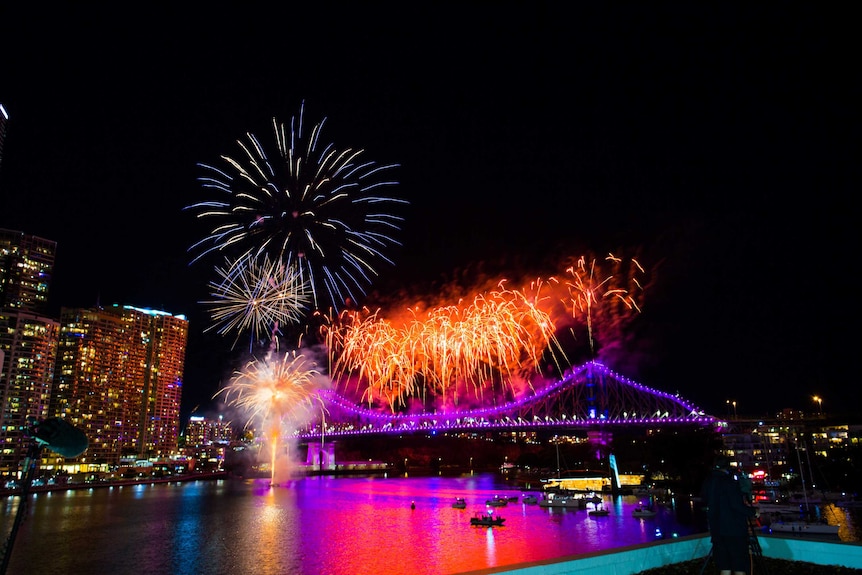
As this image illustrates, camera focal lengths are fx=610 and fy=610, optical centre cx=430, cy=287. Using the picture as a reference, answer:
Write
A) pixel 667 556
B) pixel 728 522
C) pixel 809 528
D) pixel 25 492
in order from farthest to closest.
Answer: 1. pixel 809 528
2. pixel 667 556
3. pixel 728 522
4. pixel 25 492

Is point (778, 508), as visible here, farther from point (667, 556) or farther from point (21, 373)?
point (21, 373)

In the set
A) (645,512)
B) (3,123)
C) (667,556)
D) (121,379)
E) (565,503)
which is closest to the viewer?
(667,556)

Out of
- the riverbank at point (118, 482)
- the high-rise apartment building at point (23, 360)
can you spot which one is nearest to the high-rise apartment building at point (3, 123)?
the high-rise apartment building at point (23, 360)

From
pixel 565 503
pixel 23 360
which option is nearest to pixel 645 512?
pixel 565 503

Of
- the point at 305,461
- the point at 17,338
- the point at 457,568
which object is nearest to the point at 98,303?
the point at 17,338

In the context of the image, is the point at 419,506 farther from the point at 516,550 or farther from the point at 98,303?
the point at 98,303

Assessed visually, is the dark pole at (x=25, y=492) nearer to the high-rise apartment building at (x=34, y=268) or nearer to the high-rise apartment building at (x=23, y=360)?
the high-rise apartment building at (x=23, y=360)
